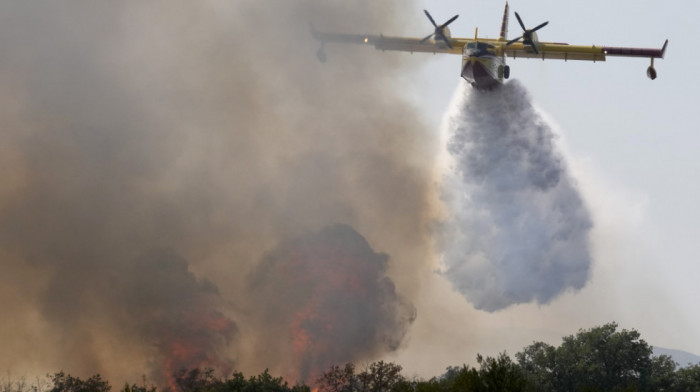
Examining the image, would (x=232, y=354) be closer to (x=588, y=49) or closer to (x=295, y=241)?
(x=295, y=241)

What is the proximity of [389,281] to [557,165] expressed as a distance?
55.4 ft

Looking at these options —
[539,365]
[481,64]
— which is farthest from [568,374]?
[481,64]

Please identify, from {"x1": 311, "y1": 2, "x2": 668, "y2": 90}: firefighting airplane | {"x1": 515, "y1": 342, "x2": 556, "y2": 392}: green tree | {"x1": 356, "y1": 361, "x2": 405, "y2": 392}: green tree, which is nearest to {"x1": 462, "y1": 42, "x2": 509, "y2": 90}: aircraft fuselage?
{"x1": 311, "y1": 2, "x2": 668, "y2": 90}: firefighting airplane

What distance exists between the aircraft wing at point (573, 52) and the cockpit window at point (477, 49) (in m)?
4.27

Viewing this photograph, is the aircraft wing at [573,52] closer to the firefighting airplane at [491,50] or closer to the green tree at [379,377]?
the firefighting airplane at [491,50]

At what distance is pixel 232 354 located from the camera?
2879 inches

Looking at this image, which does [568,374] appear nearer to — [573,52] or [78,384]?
[573,52]

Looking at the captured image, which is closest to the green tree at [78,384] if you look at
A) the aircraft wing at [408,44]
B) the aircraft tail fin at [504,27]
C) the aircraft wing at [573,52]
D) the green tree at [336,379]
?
the green tree at [336,379]

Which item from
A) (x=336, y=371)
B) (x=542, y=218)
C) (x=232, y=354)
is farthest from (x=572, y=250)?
(x=232, y=354)

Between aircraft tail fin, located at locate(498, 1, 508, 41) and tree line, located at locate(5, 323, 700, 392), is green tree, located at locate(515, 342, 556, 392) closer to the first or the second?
tree line, located at locate(5, 323, 700, 392)

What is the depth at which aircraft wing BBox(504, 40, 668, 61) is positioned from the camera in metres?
68.2

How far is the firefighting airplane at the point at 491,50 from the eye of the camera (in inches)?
2596

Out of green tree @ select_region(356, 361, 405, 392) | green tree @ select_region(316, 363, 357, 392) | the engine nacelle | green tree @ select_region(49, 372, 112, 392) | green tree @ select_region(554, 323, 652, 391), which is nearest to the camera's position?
the engine nacelle

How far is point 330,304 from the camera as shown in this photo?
7338 cm
